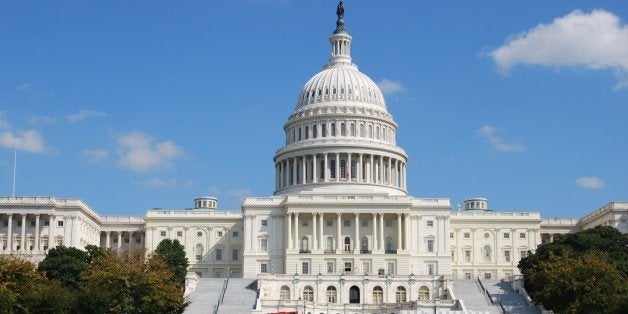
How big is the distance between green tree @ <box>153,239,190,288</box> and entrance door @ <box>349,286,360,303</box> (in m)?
19.9

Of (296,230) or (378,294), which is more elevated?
(296,230)

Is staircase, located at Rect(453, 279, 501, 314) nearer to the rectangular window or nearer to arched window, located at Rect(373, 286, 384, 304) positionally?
arched window, located at Rect(373, 286, 384, 304)

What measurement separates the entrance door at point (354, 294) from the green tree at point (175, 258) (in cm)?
1988

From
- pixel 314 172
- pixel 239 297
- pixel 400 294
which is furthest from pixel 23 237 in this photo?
pixel 400 294

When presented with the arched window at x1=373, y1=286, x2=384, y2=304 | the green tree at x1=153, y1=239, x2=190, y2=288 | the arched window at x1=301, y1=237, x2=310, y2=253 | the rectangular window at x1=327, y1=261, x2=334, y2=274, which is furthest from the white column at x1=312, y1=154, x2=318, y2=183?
the arched window at x1=373, y1=286, x2=384, y2=304

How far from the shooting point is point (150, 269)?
118188 mm

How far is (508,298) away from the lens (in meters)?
135

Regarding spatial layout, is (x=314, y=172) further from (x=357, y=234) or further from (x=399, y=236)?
(x=399, y=236)

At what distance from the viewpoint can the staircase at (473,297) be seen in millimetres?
129500

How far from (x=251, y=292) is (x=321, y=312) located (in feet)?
31.6

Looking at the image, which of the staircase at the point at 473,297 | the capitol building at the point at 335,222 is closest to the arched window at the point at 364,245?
the capitol building at the point at 335,222

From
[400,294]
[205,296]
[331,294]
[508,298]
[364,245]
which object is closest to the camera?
[508,298]

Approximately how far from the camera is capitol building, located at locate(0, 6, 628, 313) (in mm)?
163125

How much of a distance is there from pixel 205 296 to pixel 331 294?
52.1 ft
